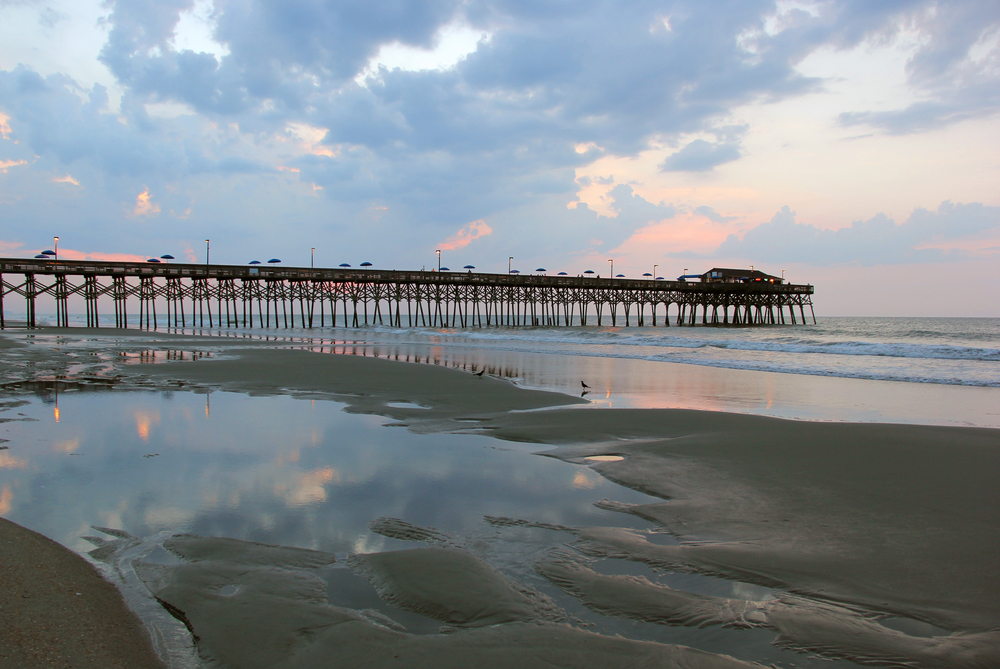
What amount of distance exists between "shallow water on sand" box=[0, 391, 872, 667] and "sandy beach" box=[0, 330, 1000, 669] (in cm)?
12

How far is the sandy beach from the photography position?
2.38 meters

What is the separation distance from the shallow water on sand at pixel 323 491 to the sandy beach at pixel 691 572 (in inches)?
4.6

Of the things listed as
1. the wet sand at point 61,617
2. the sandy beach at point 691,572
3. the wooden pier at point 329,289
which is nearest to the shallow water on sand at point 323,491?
the sandy beach at point 691,572

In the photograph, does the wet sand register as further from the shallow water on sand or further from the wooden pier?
the wooden pier

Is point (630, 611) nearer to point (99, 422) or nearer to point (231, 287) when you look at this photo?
point (99, 422)

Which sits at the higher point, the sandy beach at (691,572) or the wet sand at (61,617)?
the wet sand at (61,617)

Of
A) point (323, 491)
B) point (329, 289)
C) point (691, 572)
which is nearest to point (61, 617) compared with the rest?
point (323, 491)

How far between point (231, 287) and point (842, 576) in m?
58.4

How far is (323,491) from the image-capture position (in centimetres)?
459

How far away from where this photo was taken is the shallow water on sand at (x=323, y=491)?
3062 mm

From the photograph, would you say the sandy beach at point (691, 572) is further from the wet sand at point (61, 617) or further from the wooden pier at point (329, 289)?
the wooden pier at point (329, 289)

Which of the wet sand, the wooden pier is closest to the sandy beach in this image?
the wet sand

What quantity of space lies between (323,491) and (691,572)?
297 cm

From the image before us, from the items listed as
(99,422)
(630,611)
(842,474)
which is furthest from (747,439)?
(99,422)
